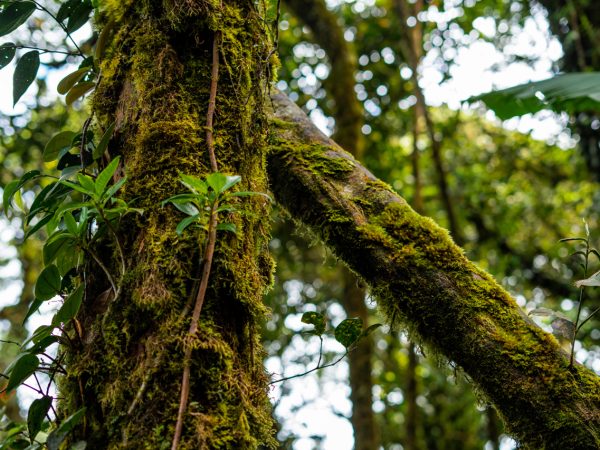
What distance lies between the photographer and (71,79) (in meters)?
1.46

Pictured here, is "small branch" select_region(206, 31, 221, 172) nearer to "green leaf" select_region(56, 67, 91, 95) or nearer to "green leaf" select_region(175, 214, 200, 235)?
"green leaf" select_region(175, 214, 200, 235)

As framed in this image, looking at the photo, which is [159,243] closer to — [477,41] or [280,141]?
[280,141]

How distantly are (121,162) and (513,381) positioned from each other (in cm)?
103

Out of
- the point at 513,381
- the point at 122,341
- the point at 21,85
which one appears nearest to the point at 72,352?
the point at 122,341

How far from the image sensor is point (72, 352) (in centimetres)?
104

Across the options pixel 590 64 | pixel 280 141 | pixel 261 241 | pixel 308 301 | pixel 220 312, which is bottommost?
pixel 220 312

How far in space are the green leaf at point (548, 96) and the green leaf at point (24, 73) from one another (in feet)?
3.73

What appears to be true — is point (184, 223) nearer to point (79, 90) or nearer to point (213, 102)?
point (213, 102)

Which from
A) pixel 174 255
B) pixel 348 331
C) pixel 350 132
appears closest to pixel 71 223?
pixel 174 255

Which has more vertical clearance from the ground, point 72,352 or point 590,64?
point 590,64

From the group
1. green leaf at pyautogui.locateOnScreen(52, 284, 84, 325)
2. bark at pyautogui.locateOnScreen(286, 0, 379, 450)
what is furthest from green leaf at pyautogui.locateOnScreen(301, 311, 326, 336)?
bark at pyautogui.locateOnScreen(286, 0, 379, 450)

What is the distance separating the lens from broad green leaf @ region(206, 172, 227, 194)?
90cm

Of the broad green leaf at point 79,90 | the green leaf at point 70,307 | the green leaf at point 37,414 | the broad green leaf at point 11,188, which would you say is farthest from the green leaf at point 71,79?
the green leaf at point 37,414

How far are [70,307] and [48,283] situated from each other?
0.41 feet
